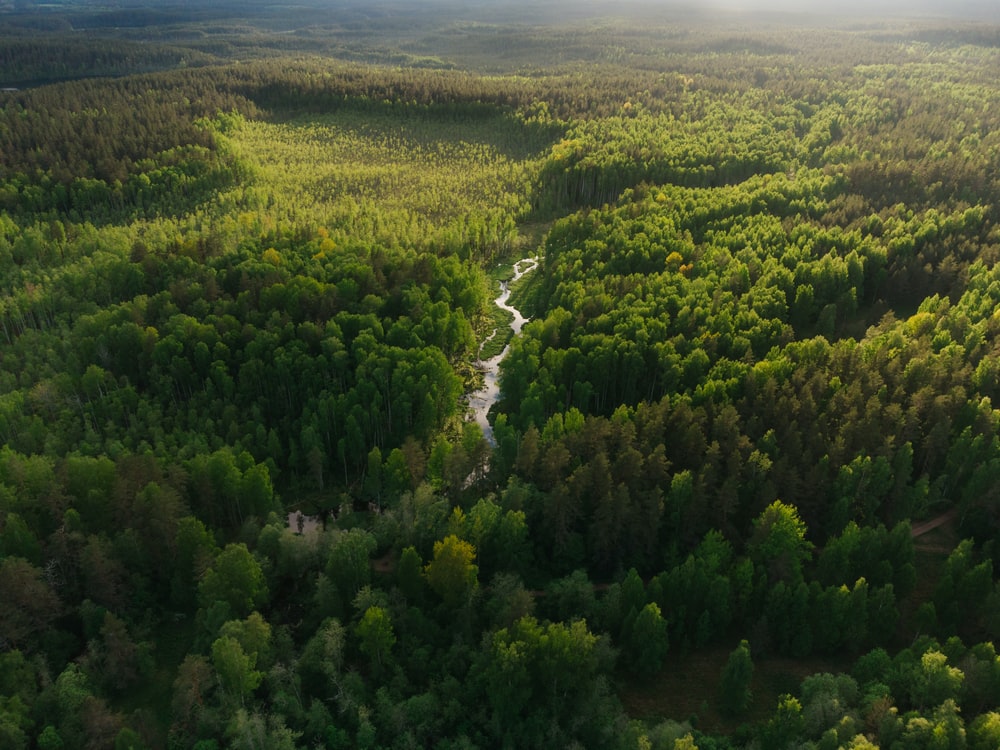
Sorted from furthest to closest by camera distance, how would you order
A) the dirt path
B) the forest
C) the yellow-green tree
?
the dirt path < the yellow-green tree < the forest

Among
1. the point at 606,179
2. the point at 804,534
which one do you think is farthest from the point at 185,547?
the point at 606,179

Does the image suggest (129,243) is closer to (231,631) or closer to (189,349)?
(189,349)

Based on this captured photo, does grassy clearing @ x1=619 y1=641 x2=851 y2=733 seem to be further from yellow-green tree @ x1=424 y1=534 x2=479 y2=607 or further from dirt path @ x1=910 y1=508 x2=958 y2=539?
dirt path @ x1=910 y1=508 x2=958 y2=539

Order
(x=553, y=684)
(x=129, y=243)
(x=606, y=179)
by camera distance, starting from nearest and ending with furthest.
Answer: (x=553, y=684) < (x=129, y=243) < (x=606, y=179)

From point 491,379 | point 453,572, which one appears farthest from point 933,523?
point 491,379

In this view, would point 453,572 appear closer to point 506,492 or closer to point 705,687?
point 506,492

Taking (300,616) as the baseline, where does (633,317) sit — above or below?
above

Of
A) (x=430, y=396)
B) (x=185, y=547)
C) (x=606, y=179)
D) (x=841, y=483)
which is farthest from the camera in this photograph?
(x=606, y=179)

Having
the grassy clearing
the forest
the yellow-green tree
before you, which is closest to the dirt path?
the forest

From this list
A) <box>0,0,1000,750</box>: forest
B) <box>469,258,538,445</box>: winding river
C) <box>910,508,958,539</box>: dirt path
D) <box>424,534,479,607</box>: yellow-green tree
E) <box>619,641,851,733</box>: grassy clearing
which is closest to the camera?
<box>0,0,1000,750</box>: forest
